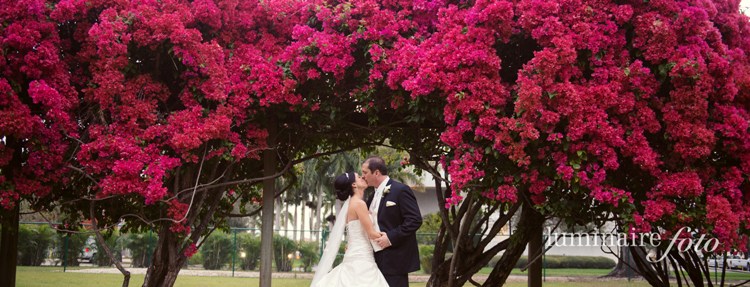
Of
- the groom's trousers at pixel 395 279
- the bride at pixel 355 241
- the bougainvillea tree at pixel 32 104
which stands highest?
the bougainvillea tree at pixel 32 104

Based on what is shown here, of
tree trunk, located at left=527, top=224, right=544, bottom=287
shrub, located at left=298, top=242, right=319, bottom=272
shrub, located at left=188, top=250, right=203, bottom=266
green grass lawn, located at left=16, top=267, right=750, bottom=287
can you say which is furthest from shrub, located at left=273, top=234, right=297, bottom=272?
tree trunk, located at left=527, top=224, right=544, bottom=287

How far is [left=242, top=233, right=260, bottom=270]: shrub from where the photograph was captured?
2756 cm

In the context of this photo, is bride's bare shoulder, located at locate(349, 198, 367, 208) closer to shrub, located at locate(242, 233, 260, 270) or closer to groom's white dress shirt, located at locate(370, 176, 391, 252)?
groom's white dress shirt, located at locate(370, 176, 391, 252)

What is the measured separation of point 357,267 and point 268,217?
2809 mm

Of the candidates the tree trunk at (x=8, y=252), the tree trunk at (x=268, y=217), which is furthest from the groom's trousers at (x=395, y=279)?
the tree trunk at (x=8, y=252)

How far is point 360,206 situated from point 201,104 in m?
2.74

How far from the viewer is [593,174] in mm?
6500

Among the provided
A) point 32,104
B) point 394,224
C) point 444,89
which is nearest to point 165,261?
point 32,104

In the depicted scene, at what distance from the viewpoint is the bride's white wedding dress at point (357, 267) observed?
6.01m

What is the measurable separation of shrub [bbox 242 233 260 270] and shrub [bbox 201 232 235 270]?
401 mm

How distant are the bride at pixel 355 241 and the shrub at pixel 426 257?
70.5 feet

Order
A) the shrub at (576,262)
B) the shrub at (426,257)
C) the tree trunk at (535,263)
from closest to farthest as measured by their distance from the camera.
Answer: the tree trunk at (535,263) < the shrub at (426,257) < the shrub at (576,262)

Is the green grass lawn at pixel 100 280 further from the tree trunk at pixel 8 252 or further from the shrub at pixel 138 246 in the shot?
the tree trunk at pixel 8 252

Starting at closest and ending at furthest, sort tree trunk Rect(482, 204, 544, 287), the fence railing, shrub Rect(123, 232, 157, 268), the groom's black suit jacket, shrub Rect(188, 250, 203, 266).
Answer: the groom's black suit jacket < tree trunk Rect(482, 204, 544, 287) < the fence railing < shrub Rect(123, 232, 157, 268) < shrub Rect(188, 250, 203, 266)
